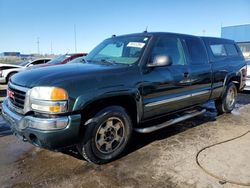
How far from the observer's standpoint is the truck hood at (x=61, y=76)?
10.8ft

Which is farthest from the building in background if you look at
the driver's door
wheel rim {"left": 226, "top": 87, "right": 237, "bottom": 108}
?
the driver's door

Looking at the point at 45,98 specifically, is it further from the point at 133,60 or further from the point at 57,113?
the point at 133,60

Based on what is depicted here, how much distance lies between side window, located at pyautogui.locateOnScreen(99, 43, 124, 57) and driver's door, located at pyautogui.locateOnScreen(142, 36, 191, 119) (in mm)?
635

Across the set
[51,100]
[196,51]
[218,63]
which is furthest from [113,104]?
[218,63]

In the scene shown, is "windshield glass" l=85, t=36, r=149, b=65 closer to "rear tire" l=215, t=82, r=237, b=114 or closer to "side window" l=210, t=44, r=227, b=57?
"side window" l=210, t=44, r=227, b=57

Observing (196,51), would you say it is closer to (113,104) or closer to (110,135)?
(113,104)

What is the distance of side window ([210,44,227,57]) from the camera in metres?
5.91

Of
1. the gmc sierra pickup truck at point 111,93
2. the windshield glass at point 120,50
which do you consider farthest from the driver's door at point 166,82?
the windshield glass at point 120,50

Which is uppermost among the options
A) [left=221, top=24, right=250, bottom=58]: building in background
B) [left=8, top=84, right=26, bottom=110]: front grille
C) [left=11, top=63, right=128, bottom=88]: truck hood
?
[left=221, top=24, right=250, bottom=58]: building in background

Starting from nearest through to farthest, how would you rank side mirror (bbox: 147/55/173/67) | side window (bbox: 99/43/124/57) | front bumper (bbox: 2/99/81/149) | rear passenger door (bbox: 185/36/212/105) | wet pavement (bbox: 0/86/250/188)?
front bumper (bbox: 2/99/81/149)
wet pavement (bbox: 0/86/250/188)
side mirror (bbox: 147/55/173/67)
side window (bbox: 99/43/124/57)
rear passenger door (bbox: 185/36/212/105)

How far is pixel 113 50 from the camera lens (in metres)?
4.76

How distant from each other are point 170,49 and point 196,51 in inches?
33.0

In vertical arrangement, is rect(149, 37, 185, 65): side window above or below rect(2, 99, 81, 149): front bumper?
above

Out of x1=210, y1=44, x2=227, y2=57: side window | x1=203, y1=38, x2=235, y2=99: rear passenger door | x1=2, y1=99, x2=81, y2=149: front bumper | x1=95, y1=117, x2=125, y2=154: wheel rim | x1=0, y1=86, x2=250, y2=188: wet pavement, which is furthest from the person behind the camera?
x1=210, y1=44, x2=227, y2=57: side window
